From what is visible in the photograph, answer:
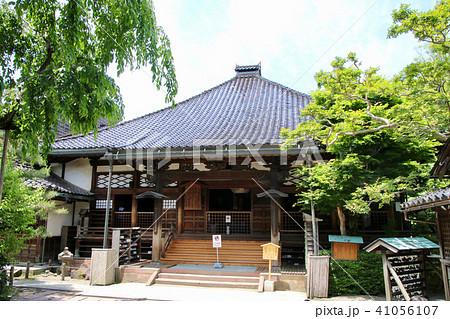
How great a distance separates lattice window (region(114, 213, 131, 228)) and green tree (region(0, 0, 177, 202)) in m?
8.18

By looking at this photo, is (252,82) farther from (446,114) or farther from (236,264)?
(446,114)

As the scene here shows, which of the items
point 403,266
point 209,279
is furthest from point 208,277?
point 403,266

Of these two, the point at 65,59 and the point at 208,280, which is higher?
the point at 65,59

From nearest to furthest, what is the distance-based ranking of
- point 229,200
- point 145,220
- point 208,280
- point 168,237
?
1. point 208,280
2. point 168,237
3. point 145,220
4. point 229,200

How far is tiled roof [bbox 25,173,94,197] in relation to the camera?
11.8 m

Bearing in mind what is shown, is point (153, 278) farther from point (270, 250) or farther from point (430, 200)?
point (430, 200)

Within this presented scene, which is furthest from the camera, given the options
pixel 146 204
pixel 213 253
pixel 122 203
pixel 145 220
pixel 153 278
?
pixel 146 204

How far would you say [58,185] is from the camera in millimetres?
12734

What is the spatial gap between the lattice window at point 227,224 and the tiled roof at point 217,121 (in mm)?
3793

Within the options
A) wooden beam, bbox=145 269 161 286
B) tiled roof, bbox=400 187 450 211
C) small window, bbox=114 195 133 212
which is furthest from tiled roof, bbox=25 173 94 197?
tiled roof, bbox=400 187 450 211

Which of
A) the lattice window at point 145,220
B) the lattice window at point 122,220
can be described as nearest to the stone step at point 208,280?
the lattice window at point 145,220

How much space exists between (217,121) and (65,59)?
860 cm

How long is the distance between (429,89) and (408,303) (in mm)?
4229

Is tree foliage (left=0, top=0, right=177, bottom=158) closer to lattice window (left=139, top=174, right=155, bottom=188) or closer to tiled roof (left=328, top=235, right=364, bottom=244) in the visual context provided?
tiled roof (left=328, top=235, right=364, bottom=244)
